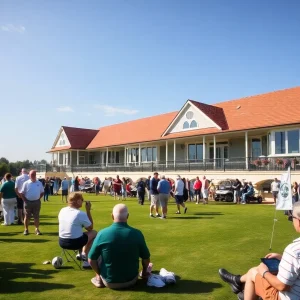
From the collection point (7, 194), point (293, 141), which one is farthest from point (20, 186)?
point (293, 141)

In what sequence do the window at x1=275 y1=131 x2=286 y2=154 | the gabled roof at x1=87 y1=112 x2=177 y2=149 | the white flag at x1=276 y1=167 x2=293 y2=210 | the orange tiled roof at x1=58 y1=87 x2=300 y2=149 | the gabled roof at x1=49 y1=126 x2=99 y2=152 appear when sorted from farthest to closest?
the gabled roof at x1=49 y1=126 x2=99 y2=152, the gabled roof at x1=87 y1=112 x2=177 y2=149, the orange tiled roof at x1=58 y1=87 x2=300 y2=149, the window at x1=275 y1=131 x2=286 y2=154, the white flag at x1=276 y1=167 x2=293 y2=210

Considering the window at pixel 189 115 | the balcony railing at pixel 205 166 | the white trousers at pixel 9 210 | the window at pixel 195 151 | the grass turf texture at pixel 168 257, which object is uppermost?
the window at pixel 189 115

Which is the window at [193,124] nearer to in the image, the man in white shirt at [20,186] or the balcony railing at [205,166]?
the balcony railing at [205,166]

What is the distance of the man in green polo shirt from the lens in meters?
5.09

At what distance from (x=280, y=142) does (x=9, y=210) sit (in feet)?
64.3

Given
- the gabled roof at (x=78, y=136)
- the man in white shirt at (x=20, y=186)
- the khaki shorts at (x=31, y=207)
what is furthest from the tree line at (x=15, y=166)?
the khaki shorts at (x=31, y=207)

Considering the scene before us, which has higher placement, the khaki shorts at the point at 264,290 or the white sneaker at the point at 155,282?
the khaki shorts at the point at 264,290

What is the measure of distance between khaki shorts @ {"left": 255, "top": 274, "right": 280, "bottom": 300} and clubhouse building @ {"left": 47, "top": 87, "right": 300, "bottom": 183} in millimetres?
19673

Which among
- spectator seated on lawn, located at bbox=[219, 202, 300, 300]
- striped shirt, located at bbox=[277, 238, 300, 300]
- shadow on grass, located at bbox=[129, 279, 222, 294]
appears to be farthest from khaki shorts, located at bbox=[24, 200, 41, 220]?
striped shirt, located at bbox=[277, 238, 300, 300]

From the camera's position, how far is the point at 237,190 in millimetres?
22641

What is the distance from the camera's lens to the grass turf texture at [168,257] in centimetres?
539

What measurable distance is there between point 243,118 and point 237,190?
27.3ft

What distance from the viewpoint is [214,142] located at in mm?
28688

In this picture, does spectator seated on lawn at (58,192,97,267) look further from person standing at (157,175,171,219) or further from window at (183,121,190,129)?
window at (183,121,190,129)
